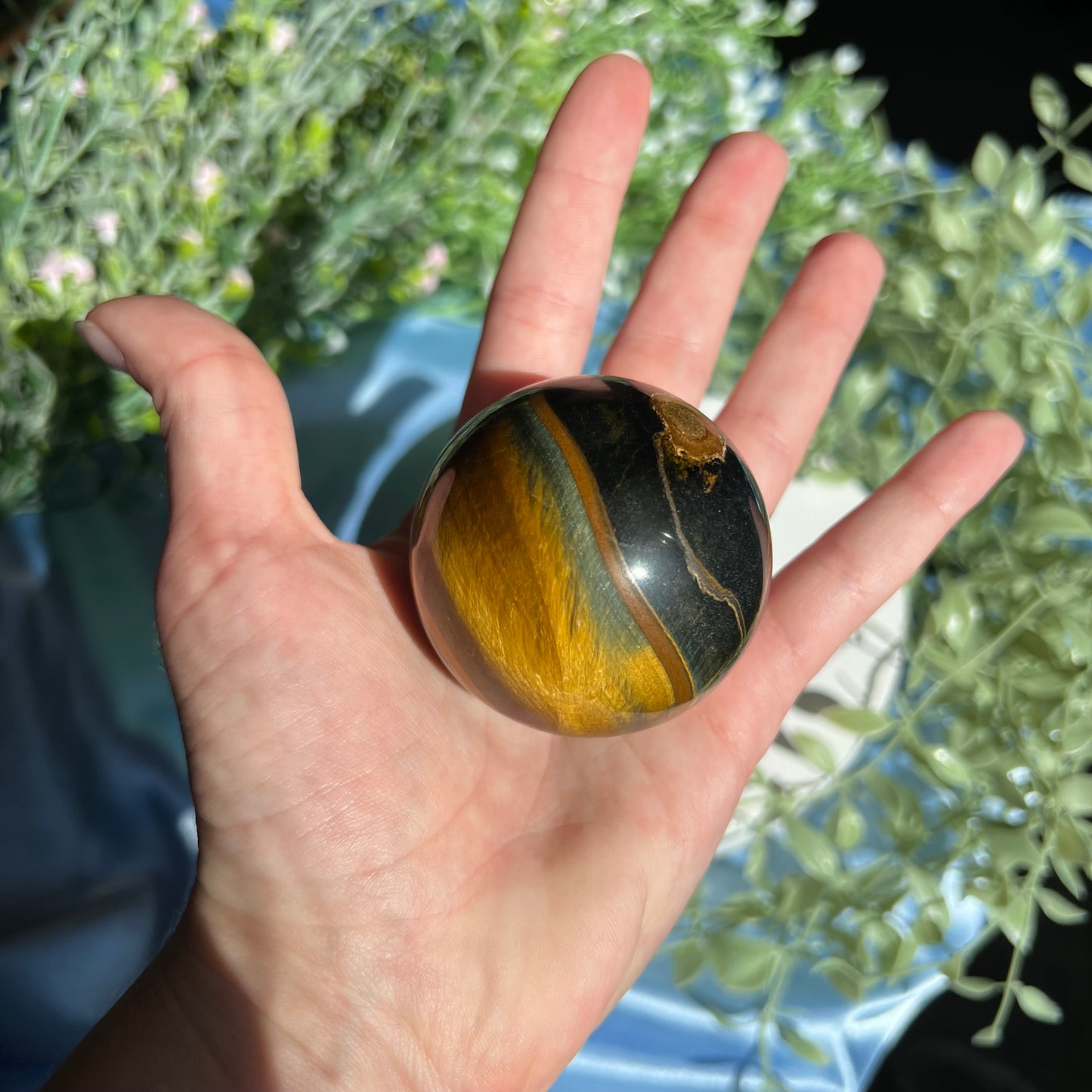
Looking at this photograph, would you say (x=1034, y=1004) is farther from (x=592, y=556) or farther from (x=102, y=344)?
(x=102, y=344)

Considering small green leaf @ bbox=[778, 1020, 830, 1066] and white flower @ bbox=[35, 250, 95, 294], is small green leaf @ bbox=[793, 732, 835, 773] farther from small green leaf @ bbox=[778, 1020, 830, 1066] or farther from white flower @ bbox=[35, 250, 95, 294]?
white flower @ bbox=[35, 250, 95, 294]

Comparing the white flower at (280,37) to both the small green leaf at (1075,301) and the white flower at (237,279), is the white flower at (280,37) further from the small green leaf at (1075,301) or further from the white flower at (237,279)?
the small green leaf at (1075,301)

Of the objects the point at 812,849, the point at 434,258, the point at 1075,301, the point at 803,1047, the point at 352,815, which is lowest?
the point at 803,1047

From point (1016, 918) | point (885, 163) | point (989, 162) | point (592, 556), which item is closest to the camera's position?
point (592, 556)

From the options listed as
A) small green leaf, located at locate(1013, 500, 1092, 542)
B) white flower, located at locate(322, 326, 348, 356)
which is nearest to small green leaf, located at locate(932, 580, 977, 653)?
small green leaf, located at locate(1013, 500, 1092, 542)

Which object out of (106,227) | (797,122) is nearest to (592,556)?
(106,227)

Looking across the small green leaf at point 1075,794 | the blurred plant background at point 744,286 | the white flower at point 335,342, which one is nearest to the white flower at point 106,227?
the blurred plant background at point 744,286

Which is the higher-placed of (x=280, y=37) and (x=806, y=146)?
(x=280, y=37)

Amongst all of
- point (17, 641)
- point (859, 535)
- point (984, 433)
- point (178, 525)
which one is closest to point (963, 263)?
point (984, 433)
